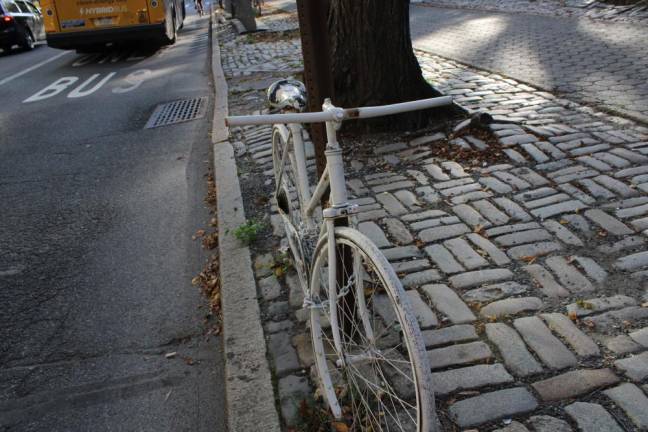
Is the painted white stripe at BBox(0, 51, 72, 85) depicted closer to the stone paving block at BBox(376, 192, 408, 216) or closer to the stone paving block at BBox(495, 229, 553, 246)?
the stone paving block at BBox(376, 192, 408, 216)

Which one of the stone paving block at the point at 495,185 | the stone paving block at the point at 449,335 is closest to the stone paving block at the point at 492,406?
the stone paving block at the point at 449,335

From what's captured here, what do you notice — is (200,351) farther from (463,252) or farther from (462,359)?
(463,252)

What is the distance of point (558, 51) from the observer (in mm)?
9047

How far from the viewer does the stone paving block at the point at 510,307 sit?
117 inches

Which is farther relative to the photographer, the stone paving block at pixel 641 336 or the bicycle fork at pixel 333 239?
the stone paving block at pixel 641 336

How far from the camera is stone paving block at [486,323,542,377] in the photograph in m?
2.57

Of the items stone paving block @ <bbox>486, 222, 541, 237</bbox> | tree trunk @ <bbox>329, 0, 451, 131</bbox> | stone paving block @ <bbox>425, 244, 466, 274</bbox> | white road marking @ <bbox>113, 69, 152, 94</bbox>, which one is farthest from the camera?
white road marking @ <bbox>113, 69, 152, 94</bbox>

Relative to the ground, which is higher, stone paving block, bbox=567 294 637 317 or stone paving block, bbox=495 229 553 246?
stone paving block, bbox=495 229 553 246

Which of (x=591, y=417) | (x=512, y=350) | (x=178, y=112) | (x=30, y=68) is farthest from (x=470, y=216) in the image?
(x=30, y=68)

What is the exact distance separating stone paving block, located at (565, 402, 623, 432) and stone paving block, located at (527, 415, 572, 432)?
54mm

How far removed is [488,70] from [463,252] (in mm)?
5363

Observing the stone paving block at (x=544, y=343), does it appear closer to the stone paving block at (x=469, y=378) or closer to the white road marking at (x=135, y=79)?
the stone paving block at (x=469, y=378)

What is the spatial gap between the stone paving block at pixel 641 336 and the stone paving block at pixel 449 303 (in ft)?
2.42

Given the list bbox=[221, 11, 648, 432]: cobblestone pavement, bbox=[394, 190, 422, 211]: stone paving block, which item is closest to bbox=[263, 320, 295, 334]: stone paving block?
bbox=[221, 11, 648, 432]: cobblestone pavement
